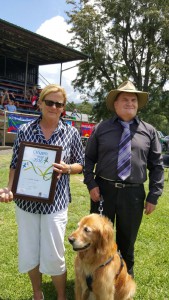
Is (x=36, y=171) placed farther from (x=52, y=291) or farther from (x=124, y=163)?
(x=52, y=291)

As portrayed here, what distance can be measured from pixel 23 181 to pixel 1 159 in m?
8.98

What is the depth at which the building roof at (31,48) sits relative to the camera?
17.4 m

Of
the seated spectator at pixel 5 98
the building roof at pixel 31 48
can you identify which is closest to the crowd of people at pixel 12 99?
the seated spectator at pixel 5 98

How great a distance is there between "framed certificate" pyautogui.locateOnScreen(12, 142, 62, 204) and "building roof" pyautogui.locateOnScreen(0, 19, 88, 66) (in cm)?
1432

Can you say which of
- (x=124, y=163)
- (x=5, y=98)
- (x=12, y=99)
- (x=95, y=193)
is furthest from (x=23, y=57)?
(x=124, y=163)

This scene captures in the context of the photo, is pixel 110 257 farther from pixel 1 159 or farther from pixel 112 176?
pixel 1 159

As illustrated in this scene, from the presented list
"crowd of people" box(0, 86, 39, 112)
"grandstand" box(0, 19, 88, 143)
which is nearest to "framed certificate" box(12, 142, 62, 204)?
"grandstand" box(0, 19, 88, 143)

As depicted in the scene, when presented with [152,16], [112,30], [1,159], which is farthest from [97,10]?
[1,159]

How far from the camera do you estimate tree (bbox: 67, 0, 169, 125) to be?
27.3 m

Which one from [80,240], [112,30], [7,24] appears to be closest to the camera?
[80,240]

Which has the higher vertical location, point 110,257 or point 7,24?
point 7,24

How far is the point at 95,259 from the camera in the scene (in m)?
3.04

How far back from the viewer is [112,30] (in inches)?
1119

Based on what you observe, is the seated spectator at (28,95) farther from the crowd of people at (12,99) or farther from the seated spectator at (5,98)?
the seated spectator at (5,98)
